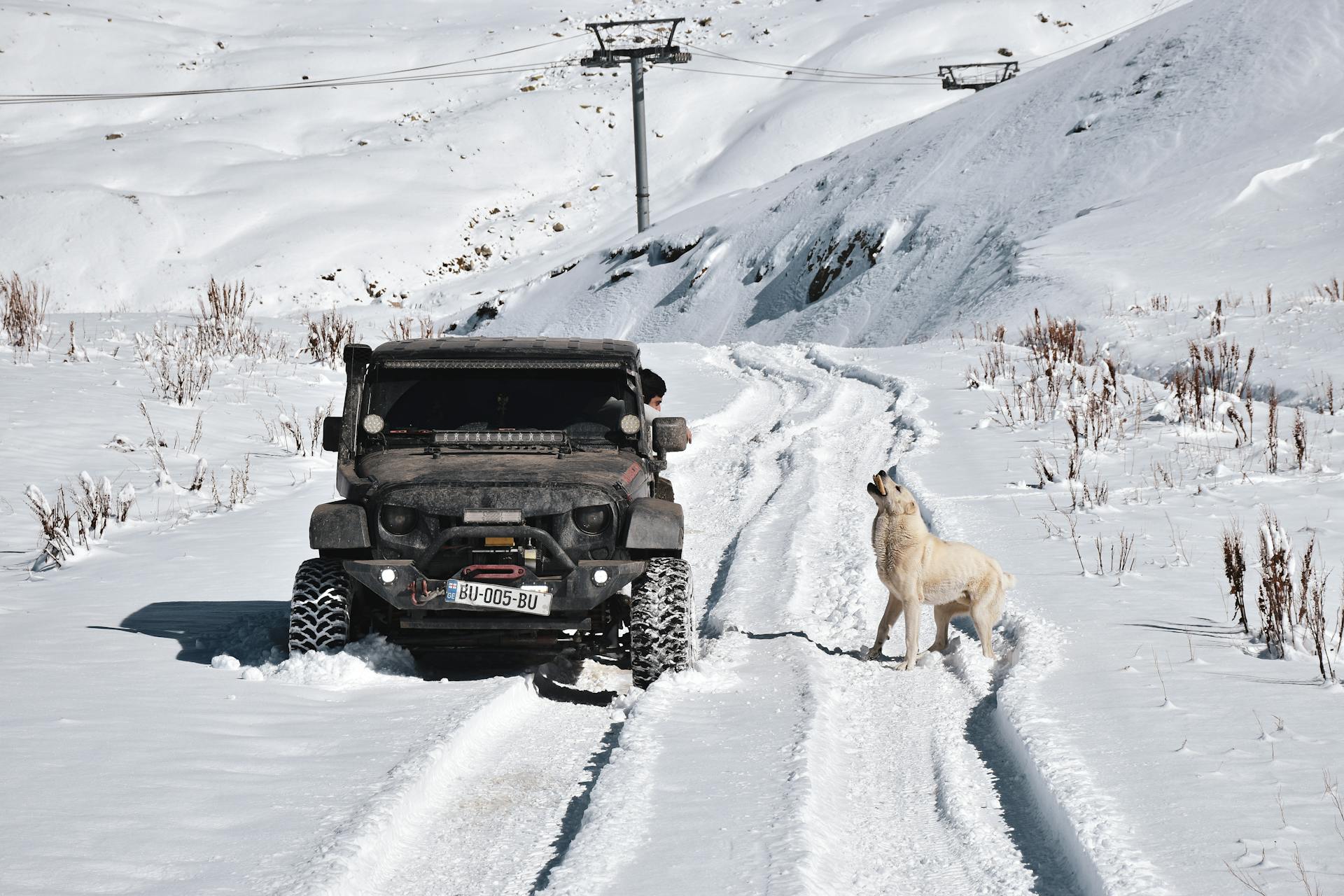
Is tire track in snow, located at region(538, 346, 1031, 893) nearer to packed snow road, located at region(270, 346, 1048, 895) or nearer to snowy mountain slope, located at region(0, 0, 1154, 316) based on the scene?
packed snow road, located at region(270, 346, 1048, 895)

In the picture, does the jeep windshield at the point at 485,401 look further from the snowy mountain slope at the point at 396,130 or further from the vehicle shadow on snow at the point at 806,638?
the snowy mountain slope at the point at 396,130

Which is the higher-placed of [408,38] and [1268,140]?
[408,38]

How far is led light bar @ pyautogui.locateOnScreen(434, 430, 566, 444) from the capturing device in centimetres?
643

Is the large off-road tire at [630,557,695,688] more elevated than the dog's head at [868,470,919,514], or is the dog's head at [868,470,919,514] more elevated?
the dog's head at [868,470,919,514]

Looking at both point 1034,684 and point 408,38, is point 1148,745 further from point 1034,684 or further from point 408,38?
point 408,38

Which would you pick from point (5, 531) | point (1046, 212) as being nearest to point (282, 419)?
point (5, 531)

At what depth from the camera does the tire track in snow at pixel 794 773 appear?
379 centimetres

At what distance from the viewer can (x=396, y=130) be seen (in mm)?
65688

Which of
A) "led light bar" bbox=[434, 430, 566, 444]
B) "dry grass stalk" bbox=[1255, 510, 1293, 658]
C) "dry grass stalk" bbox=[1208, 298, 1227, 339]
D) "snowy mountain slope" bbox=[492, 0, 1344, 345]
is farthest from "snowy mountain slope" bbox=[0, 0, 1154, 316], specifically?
"dry grass stalk" bbox=[1255, 510, 1293, 658]

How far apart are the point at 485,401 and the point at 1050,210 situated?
86.5 feet

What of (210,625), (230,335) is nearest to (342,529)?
(210,625)

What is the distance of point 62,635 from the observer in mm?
6477

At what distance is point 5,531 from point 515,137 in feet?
187

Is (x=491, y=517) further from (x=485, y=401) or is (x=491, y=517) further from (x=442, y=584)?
(x=485, y=401)
